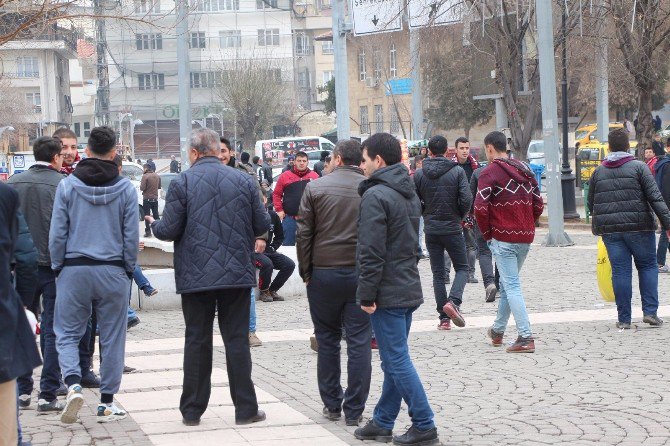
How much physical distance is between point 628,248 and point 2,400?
24.7 feet

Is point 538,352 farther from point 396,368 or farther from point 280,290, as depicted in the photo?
point 280,290

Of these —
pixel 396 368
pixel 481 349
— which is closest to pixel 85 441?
pixel 396 368

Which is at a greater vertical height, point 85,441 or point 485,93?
point 485,93

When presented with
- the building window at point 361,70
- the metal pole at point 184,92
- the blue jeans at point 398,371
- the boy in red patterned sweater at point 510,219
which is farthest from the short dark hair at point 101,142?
the building window at point 361,70

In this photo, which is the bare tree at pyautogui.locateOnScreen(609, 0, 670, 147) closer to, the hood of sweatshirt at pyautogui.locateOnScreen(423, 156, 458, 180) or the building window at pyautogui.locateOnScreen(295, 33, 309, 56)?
the hood of sweatshirt at pyautogui.locateOnScreen(423, 156, 458, 180)

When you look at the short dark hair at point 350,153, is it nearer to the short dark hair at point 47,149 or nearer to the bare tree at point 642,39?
the short dark hair at point 47,149

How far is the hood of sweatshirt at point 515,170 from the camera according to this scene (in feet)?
34.1

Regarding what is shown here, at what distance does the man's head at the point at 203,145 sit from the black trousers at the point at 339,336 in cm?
104

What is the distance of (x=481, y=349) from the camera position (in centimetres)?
1081

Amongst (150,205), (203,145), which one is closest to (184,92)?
(150,205)

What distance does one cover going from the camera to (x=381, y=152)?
723 centimetres

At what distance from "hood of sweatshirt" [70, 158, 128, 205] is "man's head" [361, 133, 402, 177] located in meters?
1.75

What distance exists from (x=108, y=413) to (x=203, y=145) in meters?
1.85

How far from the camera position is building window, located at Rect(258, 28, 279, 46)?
93.1 meters
